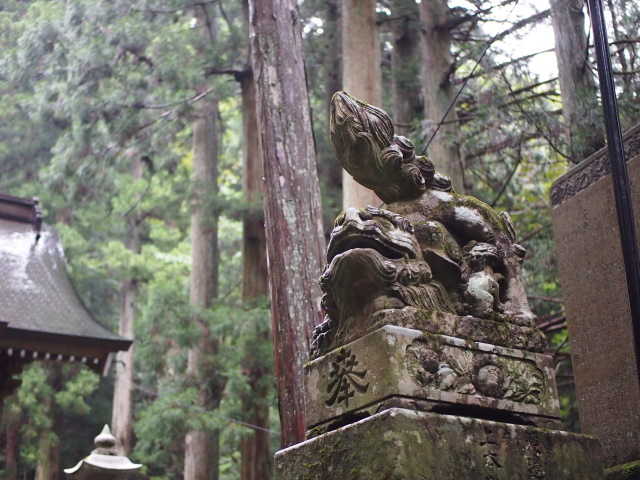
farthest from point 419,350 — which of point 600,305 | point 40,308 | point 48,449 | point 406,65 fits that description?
point 48,449

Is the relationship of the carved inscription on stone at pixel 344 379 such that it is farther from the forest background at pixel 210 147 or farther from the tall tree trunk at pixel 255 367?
the tall tree trunk at pixel 255 367

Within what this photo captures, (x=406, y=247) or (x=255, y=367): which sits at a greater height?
(x=255, y=367)

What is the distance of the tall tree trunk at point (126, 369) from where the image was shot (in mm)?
17672

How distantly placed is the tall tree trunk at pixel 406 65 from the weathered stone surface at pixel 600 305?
6.84 meters

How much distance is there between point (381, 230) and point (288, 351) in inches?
100

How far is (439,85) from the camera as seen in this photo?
1039 cm

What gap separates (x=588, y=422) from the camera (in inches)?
171

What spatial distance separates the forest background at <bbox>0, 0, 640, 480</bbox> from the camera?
931 cm

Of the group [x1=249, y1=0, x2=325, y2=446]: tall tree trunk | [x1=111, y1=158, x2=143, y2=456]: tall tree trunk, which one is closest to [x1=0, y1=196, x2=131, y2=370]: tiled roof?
[x1=249, y1=0, x2=325, y2=446]: tall tree trunk

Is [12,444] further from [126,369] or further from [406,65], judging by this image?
[406,65]

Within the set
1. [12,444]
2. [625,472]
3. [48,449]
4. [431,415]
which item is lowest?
[625,472]

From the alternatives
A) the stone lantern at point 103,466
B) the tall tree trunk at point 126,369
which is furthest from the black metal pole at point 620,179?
the tall tree trunk at point 126,369

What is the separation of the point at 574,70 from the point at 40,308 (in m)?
6.98

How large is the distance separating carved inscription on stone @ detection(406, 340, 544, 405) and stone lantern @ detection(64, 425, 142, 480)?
634cm
